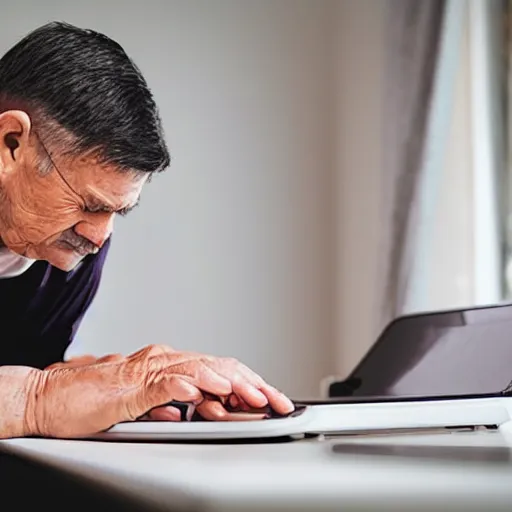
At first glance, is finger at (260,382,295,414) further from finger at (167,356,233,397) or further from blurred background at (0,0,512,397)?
blurred background at (0,0,512,397)

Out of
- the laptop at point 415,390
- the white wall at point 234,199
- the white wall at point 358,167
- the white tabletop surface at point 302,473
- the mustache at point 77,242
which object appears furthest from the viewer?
the white wall at point 358,167

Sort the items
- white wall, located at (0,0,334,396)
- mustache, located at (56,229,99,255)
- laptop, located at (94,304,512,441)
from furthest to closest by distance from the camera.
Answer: white wall, located at (0,0,334,396)
mustache, located at (56,229,99,255)
laptop, located at (94,304,512,441)

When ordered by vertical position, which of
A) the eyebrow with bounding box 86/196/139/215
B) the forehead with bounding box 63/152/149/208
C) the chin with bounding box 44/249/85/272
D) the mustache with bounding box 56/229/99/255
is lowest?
the chin with bounding box 44/249/85/272

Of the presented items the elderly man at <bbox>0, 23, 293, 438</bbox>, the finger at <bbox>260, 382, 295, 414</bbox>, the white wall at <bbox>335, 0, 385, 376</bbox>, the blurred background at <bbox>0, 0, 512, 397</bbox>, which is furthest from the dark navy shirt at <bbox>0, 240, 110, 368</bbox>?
the white wall at <bbox>335, 0, 385, 376</bbox>

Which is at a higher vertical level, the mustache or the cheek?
the cheek

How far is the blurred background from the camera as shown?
188cm

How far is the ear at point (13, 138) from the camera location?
3.53ft

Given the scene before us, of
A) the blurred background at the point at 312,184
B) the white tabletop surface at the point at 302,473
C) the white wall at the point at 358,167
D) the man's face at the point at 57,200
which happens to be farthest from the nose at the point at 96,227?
the white wall at the point at 358,167

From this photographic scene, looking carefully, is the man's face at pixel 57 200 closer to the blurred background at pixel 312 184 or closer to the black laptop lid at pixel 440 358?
the black laptop lid at pixel 440 358

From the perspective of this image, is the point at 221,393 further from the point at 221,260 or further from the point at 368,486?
the point at 221,260

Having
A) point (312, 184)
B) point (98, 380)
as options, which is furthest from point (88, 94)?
point (312, 184)

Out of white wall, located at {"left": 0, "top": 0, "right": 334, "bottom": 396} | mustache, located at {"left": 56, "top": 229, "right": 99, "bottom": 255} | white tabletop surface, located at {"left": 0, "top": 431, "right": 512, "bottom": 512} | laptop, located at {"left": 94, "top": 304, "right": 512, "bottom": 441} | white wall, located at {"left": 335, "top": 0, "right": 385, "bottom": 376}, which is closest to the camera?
white tabletop surface, located at {"left": 0, "top": 431, "right": 512, "bottom": 512}

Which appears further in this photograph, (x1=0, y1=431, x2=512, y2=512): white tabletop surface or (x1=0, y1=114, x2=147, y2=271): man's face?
(x1=0, y1=114, x2=147, y2=271): man's face

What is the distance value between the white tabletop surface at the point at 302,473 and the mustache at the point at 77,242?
0.45 meters
